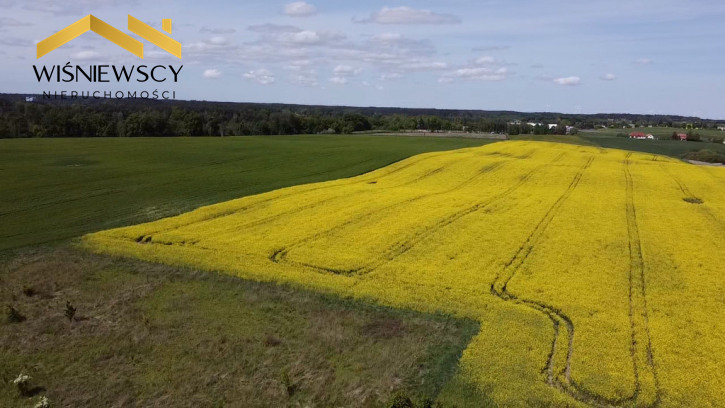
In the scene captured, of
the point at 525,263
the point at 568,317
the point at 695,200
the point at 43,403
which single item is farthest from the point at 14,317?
the point at 695,200

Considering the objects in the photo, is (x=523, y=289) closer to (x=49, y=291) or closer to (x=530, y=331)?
(x=530, y=331)

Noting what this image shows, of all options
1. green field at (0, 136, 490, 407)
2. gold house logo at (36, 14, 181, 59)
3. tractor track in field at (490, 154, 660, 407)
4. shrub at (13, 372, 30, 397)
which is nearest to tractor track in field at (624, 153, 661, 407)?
tractor track in field at (490, 154, 660, 407)

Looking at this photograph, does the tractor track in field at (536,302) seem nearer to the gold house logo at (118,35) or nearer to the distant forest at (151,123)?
A: the gold house logo at (118,35)

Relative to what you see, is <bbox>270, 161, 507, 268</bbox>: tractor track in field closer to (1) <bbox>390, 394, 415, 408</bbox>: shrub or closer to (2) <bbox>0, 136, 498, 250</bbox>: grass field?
(1) <bbox>390, 394, 415, 408</bbox>: shrub

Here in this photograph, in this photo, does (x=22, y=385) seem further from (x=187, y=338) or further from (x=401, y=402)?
(x=401, y=402)

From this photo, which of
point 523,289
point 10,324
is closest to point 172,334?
point 10,324

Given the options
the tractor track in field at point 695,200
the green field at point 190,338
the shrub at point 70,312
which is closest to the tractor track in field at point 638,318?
the green field at point 190,338

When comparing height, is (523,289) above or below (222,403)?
above
